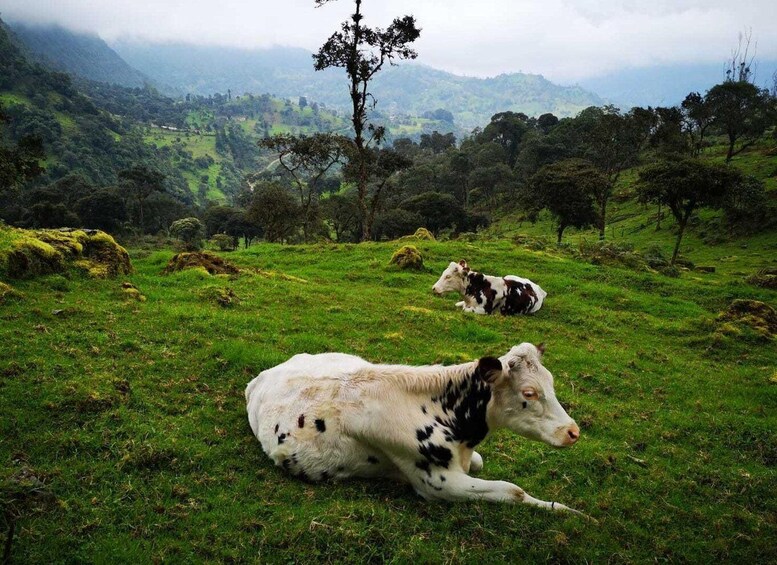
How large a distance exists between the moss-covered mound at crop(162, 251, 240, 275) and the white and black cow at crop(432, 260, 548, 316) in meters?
8.89

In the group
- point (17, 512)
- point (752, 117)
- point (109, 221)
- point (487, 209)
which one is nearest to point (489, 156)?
point (487, 209)

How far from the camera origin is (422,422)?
5.77 m

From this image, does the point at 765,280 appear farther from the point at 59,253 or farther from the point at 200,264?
the point at 59,253

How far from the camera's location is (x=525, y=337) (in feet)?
47.3

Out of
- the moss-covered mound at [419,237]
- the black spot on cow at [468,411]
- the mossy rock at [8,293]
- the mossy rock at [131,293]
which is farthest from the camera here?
the moss-covered mound at [419,237]

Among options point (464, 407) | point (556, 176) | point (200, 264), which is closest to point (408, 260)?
point (200, 264)

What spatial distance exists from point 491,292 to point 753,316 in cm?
940

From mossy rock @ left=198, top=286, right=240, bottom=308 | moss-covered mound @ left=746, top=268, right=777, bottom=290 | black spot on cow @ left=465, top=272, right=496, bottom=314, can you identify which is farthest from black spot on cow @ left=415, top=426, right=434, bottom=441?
moss-covered mound @ left=746, top=268, right=777, bottom=290

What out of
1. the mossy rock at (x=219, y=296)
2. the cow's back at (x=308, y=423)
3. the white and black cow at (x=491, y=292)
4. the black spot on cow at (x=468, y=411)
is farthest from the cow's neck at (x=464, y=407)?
the white and black cow at (x=491, y=292)

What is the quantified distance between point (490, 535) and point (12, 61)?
649ft

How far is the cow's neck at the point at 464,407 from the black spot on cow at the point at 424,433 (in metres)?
0.16

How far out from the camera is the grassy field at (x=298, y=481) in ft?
15.6

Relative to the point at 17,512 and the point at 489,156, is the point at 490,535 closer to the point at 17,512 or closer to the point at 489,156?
the point at 17,512

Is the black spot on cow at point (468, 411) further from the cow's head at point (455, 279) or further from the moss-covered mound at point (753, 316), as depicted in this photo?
the moss-covered mound at point (753, 316)
